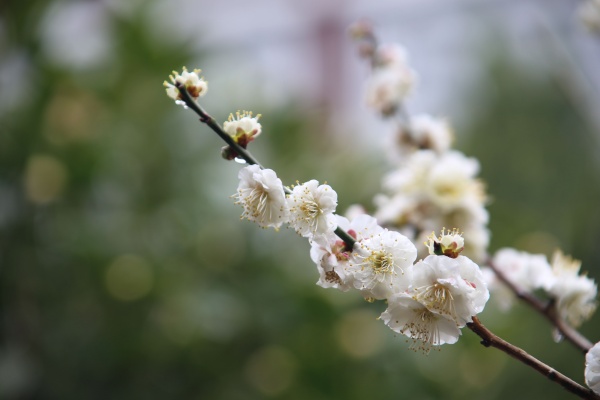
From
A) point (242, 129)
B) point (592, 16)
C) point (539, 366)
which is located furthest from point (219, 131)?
point (592, 16)

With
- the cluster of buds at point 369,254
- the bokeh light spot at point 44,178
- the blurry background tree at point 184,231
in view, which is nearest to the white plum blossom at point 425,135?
the cluster of buds at point 369,254

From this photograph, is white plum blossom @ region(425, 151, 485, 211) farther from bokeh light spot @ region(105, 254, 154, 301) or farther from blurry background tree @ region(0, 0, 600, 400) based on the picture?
bokeh light spot @ region(105, 254, 154, 301)

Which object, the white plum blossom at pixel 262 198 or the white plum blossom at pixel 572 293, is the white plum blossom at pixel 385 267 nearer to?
the white plum blossom at pixel 262 198

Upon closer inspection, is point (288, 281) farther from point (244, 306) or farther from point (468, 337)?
point (468, 337)

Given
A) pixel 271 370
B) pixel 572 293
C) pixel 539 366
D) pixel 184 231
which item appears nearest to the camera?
pixel 539 366

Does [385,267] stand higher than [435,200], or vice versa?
[435,200]

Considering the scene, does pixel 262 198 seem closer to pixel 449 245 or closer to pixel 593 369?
pixel 449 245

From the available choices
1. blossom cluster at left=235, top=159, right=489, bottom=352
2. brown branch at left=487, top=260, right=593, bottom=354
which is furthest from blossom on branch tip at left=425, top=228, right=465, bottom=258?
brown branch at left=487, top=260, right=593, bottom=354
